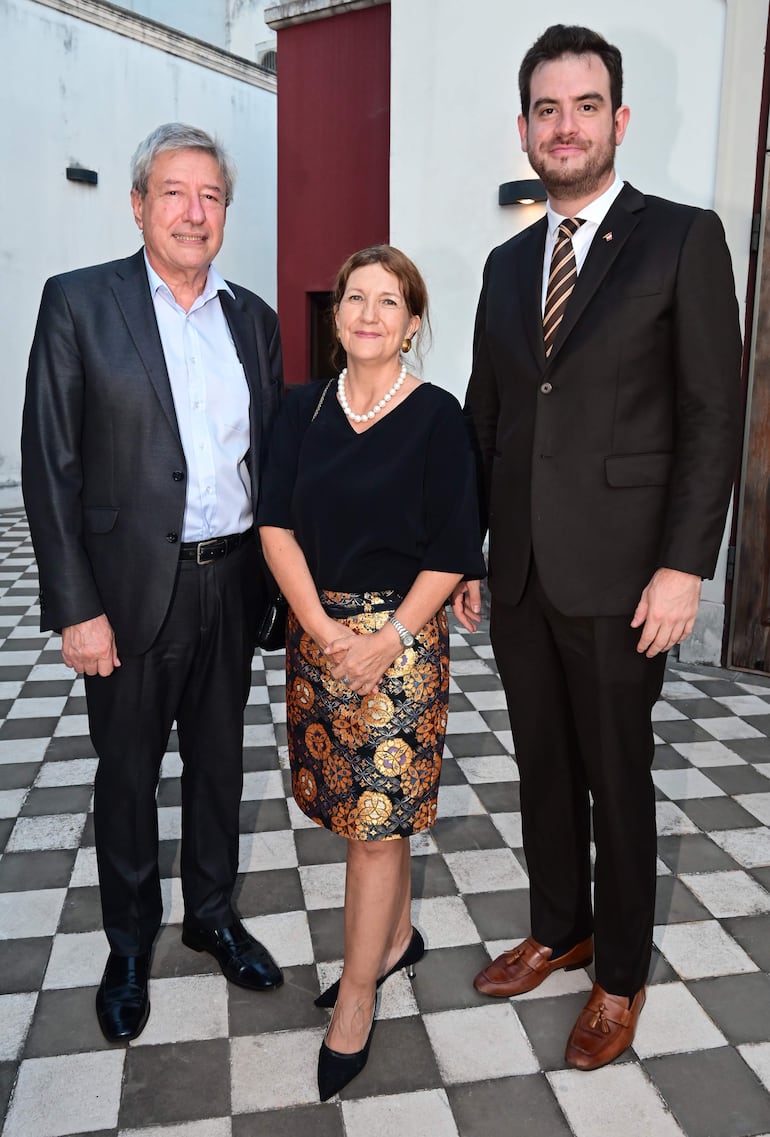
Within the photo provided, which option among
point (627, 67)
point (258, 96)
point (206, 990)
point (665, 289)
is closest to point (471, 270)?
point (627, 67)

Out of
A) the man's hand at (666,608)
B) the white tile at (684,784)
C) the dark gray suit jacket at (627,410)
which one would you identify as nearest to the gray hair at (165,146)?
the dark gray suit jacket at (627,410)

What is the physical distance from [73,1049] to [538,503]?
173 centimetres

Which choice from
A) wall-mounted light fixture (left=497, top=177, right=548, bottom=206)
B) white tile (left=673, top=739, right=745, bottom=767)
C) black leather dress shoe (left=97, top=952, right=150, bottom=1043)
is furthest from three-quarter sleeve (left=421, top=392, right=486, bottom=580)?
wall-mounted light fixture (left=497, top=177, right=548, bottom=206)

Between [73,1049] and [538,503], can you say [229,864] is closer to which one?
[73,1049]

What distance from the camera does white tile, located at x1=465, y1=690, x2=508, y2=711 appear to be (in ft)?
15.0

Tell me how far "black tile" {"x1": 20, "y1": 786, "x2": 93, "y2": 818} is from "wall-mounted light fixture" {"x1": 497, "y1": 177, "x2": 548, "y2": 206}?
4283mm

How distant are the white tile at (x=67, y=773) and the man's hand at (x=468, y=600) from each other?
6.52ft

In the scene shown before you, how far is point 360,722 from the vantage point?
2.08 metres

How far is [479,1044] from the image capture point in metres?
2.28

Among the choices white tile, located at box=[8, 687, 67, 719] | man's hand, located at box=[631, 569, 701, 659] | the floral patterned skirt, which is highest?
man's hand, located at box=[631, 569, 701, 659]

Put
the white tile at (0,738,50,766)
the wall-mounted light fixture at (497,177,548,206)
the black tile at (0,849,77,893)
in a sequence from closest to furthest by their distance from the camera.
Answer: the black tile at (0,849,77,893), the white tile at (0,738,50,766), the wall-mounted light fixture at (497,177,548,206)

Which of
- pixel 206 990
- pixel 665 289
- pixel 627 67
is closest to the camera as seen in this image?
pixel 665 289

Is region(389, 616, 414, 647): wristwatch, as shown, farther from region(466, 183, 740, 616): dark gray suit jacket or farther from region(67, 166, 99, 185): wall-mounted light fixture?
region(67, 166, 99, 185): wall-mounted light fixture

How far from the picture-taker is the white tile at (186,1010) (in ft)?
7.53
